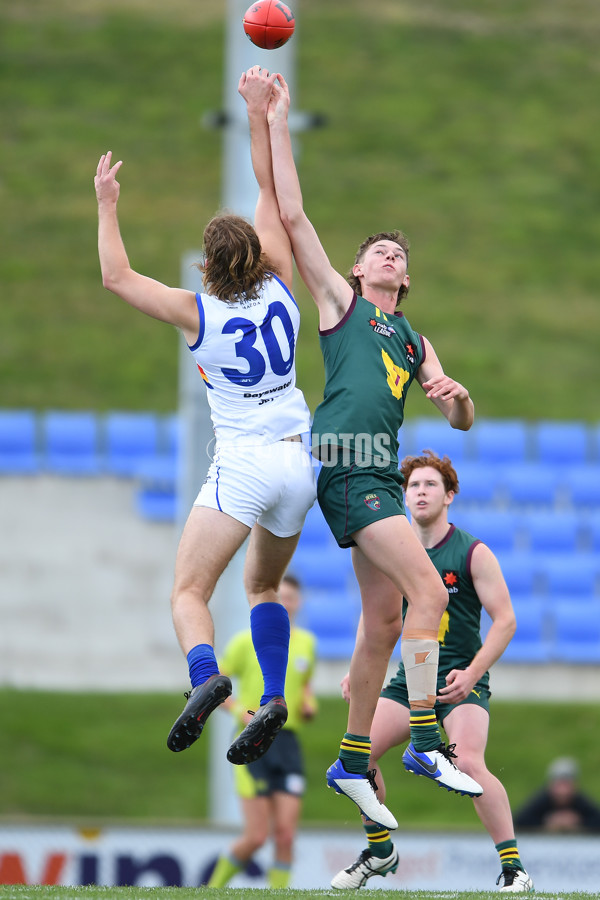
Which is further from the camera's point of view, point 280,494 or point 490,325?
point 490,325

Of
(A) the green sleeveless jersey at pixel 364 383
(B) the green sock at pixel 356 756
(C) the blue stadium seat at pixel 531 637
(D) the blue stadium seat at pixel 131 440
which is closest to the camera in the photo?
(A) the green sleeveless jersey at pixel 364 383

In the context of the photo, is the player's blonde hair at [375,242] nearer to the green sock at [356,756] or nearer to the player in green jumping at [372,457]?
the player in green jumping at [372,457]

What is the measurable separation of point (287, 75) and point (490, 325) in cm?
1252

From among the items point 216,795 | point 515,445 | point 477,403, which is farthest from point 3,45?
point 216,795

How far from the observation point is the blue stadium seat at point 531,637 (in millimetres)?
15047

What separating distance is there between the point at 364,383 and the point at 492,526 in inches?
413

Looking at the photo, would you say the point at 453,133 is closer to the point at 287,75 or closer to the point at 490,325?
the point at 490,325

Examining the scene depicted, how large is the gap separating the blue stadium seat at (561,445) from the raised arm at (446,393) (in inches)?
453

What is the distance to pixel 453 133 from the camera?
28.1m

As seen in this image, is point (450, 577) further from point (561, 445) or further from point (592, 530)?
point (561, 445)

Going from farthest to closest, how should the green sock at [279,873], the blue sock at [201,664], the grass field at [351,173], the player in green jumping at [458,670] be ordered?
the grass field at [351,173], the green sock at [279,873], the player in green jumping at [458,670], the blue sock at [201,664]

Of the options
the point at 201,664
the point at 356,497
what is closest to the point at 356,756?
the point at 201,664

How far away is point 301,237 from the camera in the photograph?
6.09m

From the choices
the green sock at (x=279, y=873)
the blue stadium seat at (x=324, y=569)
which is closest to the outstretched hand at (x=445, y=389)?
the green sock at (x=279, y=873)
